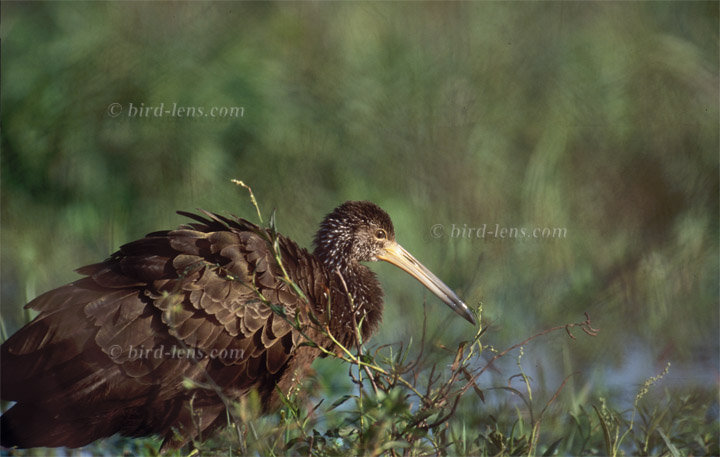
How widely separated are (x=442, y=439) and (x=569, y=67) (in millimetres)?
2960

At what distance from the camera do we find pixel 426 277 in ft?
13.8

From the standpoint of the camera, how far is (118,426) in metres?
3.52

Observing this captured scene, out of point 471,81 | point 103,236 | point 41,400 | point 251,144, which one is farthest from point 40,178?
point 471,81

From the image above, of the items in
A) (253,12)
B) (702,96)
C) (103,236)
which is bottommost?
(103,236)

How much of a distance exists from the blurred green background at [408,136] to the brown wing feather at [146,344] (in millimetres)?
1371

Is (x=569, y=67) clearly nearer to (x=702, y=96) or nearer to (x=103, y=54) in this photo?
(x=702, y=96)

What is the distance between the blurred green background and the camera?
16.3ft
